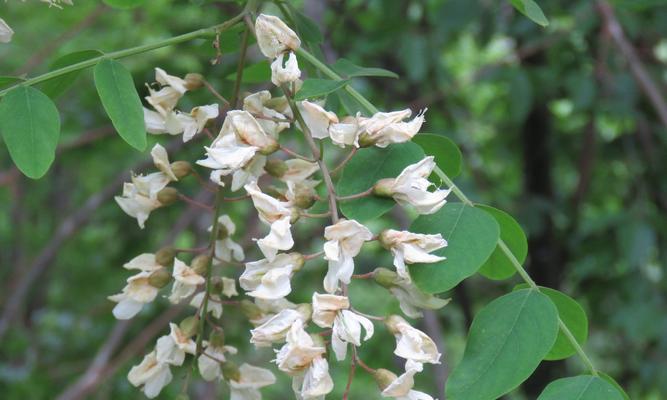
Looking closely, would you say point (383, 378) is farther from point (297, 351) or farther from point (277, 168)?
point (277, 168)

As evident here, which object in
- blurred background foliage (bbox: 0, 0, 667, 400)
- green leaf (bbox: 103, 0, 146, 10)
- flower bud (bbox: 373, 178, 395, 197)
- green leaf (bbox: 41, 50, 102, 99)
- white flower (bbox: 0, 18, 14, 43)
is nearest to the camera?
flower bud (bbox: 373, 178, 395, 197)

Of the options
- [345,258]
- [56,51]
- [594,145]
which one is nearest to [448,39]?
[594,145]

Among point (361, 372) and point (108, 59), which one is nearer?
point (108, 59)

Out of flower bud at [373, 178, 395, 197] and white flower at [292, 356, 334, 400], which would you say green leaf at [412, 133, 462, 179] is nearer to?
flower bud at [373, 178, 395, 197]

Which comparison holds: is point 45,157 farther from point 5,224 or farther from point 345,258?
point 5,224

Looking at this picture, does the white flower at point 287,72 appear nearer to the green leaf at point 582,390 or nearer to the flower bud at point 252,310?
the flower bud at point 252,310

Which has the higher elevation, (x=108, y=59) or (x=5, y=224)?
(x=108, y=59)

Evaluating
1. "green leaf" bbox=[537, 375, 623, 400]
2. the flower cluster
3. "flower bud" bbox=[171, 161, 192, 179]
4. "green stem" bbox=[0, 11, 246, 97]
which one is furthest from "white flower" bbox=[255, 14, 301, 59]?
"green leaf" bbox=[537, 375, 623, 400]

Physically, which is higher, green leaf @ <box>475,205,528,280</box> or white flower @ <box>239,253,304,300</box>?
white flower @ <box>239,253,304,300</box>
